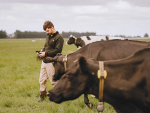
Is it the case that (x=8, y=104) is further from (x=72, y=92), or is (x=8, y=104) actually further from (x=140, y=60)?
(x=140, y=60)

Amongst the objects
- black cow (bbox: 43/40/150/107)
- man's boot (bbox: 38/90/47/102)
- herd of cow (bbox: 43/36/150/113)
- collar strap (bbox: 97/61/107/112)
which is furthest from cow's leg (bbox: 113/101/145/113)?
man's boot (bbox: 38/90/47/102)

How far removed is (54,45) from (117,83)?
3.12 metres

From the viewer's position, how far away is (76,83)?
259cm

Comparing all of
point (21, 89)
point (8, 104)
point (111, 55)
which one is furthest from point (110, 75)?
point (21, 89)

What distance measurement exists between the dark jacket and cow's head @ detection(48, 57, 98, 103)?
8.24 ft

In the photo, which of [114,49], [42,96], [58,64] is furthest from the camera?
[42,96]

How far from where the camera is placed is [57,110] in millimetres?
5039

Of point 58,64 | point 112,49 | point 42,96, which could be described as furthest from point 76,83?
point 42,96

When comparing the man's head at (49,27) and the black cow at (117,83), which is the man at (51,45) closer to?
the man's head at (49,27)

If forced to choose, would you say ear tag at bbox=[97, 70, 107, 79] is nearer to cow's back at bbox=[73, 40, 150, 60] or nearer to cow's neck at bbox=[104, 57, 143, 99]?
cow's neck at bbox=[104, 57, 143, 99]

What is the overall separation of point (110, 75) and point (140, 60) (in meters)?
0.55

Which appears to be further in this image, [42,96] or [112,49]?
[42,96]

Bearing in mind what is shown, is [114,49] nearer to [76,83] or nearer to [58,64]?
[58,64]

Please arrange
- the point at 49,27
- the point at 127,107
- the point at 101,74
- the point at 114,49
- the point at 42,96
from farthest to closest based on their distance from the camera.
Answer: the point at 42,96 → the point at 49,27 → the point at 114,49 → the point at 127,107 → the point at 101,74
